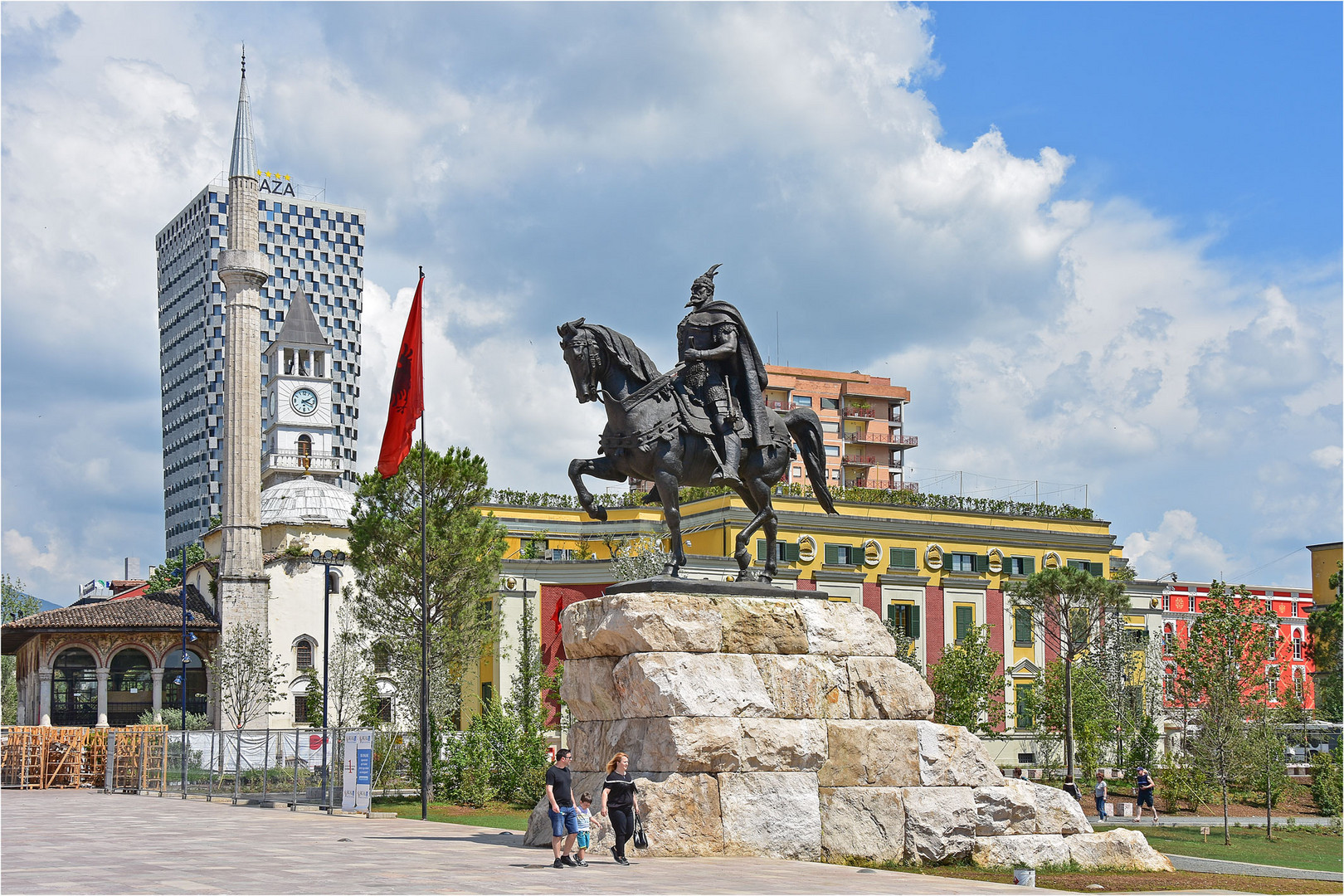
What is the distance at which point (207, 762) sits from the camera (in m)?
34.7

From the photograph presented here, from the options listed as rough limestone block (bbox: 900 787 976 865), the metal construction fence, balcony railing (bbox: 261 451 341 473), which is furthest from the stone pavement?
balcony railing (bbox: 261 451 341 473)

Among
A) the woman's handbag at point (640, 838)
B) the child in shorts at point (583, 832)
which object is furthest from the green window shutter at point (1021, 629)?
the child in shorts at point (583, 832)

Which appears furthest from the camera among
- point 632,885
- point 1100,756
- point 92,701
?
point 92,701

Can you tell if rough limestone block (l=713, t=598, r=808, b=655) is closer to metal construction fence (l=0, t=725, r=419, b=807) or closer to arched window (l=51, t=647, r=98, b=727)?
metal construction fence (l=0, t=725, r=419, b=807)

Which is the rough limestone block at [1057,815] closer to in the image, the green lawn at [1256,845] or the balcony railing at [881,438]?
the green lawn at [1256,845]

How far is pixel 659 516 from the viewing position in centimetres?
6375

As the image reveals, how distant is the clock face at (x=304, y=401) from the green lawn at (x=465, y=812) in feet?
257

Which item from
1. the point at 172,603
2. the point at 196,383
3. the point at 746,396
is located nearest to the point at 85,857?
the point at 746,396

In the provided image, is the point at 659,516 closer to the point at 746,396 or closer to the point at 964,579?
the point at 964,579

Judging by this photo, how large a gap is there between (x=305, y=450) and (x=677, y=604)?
3811 inches

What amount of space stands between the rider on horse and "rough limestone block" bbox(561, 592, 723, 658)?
220 cm

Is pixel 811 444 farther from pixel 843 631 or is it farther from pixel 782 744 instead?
pixel 782 744

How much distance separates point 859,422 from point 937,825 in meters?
97.7

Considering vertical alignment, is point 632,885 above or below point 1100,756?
above
